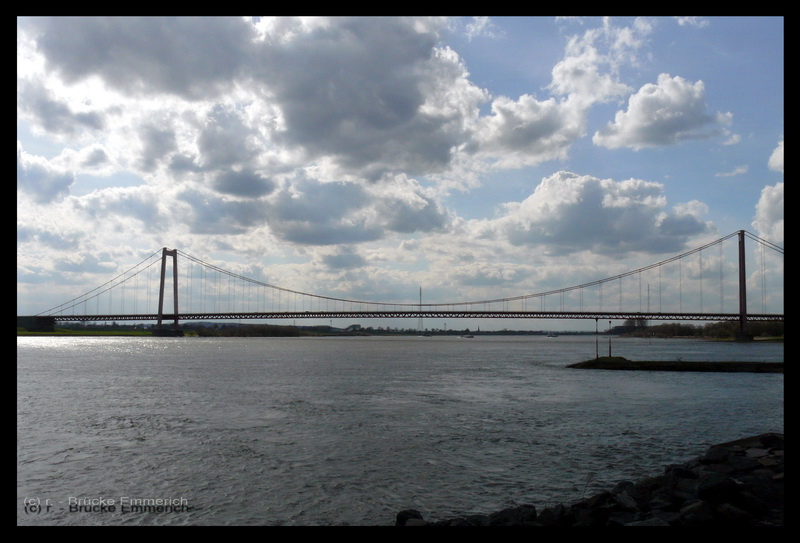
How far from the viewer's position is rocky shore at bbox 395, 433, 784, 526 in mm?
8898

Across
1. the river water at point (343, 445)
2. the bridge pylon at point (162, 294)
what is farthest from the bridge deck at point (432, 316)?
the river water at point (343, 445)

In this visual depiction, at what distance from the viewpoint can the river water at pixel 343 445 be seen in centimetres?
1177

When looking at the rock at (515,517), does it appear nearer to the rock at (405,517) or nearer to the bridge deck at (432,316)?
the rock at (405,517)

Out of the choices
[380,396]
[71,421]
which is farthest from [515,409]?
[71,421]

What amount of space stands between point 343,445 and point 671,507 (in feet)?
32.4

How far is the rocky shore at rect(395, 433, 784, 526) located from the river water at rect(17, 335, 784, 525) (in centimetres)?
138

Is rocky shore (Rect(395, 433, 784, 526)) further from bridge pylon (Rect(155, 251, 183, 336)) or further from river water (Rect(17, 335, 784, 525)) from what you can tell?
bridge pylon (Rect(155, 251, 183, 336))

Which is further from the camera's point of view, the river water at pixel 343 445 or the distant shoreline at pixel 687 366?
the distant shoreline at pixel 687 366

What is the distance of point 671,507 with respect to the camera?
10.0 metres

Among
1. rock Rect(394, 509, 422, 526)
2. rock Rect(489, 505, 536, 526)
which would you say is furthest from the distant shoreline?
rock Rect(394, 509, 422, 526)

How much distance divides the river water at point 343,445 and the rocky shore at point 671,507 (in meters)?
1.38
